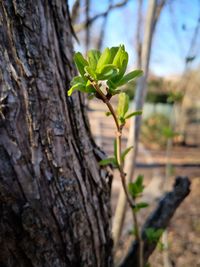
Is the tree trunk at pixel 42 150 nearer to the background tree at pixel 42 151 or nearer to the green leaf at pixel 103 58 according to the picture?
the background tree at pixel 42 151

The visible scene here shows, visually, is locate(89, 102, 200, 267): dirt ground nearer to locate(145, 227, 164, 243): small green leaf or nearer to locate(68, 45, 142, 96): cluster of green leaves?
locate(145, 227, 164, 243): small green leaf

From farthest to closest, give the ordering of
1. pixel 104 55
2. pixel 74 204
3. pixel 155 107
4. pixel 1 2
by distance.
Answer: pixel 155 107
pixel 74 204
pixel 1 2
pixel 104 55

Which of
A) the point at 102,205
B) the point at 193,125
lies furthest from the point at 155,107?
the point at 102,205

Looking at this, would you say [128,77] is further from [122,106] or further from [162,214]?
[162,214]

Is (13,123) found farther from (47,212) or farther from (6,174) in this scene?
(47,212)

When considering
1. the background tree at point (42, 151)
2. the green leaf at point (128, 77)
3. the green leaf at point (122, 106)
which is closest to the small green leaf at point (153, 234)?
the background tree at point (42, 151)

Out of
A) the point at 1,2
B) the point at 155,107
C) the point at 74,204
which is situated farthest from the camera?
the point at 155,107

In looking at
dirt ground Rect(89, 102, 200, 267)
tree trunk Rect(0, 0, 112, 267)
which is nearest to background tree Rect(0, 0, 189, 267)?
tree trunk Rect(0, 0, 112, 267)

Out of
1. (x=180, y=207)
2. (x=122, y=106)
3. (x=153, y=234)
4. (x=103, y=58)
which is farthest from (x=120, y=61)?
(x=180, y=207)
